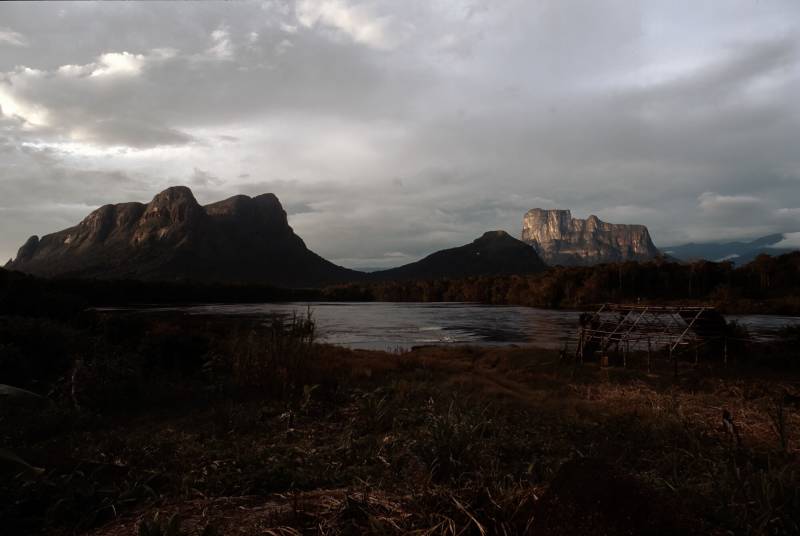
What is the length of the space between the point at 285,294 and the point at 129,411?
438ft

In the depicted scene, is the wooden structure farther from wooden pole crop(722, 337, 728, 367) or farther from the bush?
the bush

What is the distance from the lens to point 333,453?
575cm

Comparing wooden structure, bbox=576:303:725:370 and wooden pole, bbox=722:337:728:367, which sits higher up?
wooden structure, bbox=576:303:725:370

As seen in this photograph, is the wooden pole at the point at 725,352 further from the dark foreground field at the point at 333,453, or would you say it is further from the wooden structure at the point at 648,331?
the dark foreground field at the point at 333,453

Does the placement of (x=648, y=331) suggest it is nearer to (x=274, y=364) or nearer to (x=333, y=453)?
(x=274, y=364)

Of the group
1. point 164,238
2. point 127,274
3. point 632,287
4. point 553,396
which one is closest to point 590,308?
point 632,287

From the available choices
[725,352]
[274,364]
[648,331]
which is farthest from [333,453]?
[725,352]

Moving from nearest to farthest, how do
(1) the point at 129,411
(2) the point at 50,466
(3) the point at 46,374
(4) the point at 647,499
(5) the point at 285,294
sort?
(4) the point at 647,499 → (2) the point at 50,466 → (1) the point at 129,411 → (3) the point at 46,374 → (5) the point at 285,294

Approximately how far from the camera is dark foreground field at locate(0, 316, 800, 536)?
2811mm

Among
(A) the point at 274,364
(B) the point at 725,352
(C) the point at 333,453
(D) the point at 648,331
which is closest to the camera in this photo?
(C) the point at 333,453

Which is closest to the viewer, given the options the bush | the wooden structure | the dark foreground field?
the dark foreground field

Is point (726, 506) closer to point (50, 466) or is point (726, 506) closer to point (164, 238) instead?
point (50, 466)

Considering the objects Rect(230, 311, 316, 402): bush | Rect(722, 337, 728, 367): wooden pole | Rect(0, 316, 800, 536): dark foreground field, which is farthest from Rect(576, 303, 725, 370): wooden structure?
Rect(230, 311, 316, 402): bush

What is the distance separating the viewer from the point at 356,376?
15625 mm
